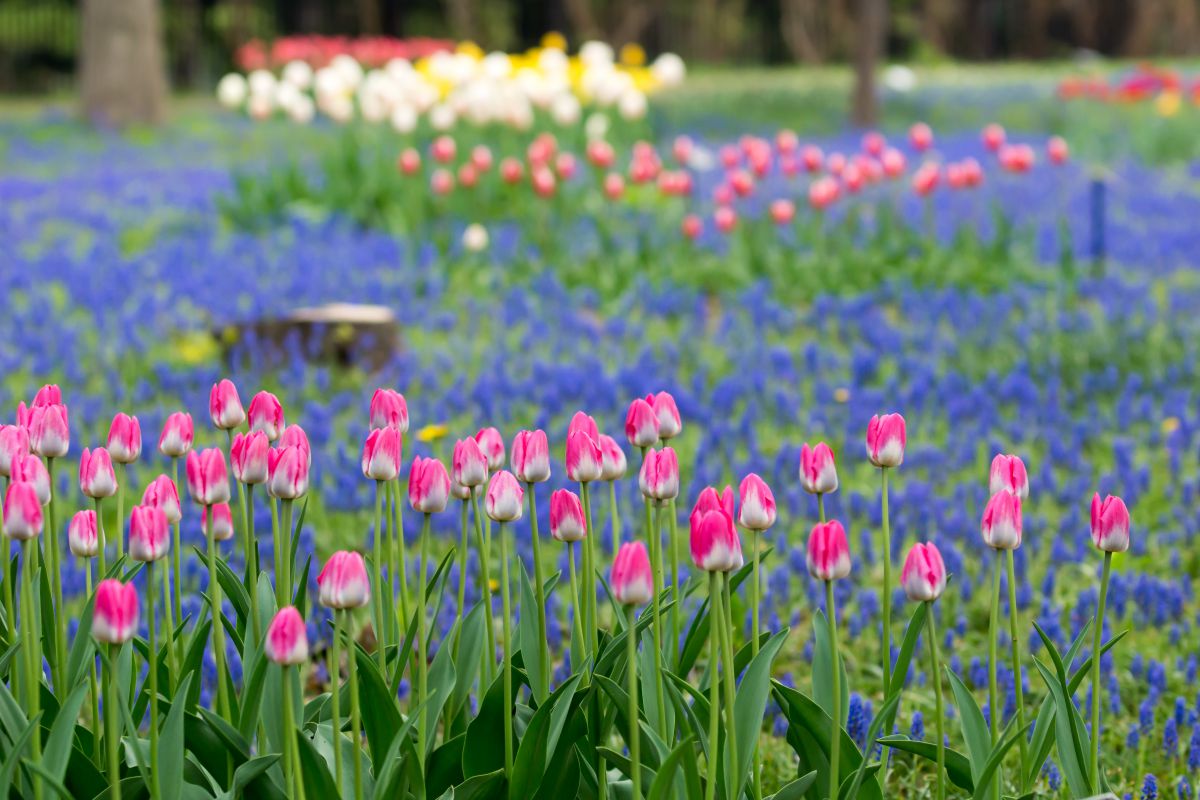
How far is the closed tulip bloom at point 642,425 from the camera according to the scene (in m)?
2.14

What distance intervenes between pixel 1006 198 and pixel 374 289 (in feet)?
17.7

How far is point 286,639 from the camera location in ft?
5.51

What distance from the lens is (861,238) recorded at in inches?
336

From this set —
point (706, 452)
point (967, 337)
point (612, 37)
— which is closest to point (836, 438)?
point (706, 452)

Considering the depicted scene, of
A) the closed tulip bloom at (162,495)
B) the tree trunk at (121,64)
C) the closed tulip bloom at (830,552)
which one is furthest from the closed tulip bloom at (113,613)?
the tree trunk at (121,64)

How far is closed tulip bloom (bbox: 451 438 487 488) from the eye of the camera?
2023 millimetres

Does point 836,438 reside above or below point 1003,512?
below

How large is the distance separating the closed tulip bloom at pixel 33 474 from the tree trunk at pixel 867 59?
524 inches

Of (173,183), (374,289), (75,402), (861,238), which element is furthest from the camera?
(173,183)

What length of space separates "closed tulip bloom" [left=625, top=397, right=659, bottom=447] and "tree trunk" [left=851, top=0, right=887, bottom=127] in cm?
1295

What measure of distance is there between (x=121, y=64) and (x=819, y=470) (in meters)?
15.9

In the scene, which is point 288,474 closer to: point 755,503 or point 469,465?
point 469,465

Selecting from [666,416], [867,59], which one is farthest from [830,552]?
[867,59]

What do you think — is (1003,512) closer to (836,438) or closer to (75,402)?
(836,438)
